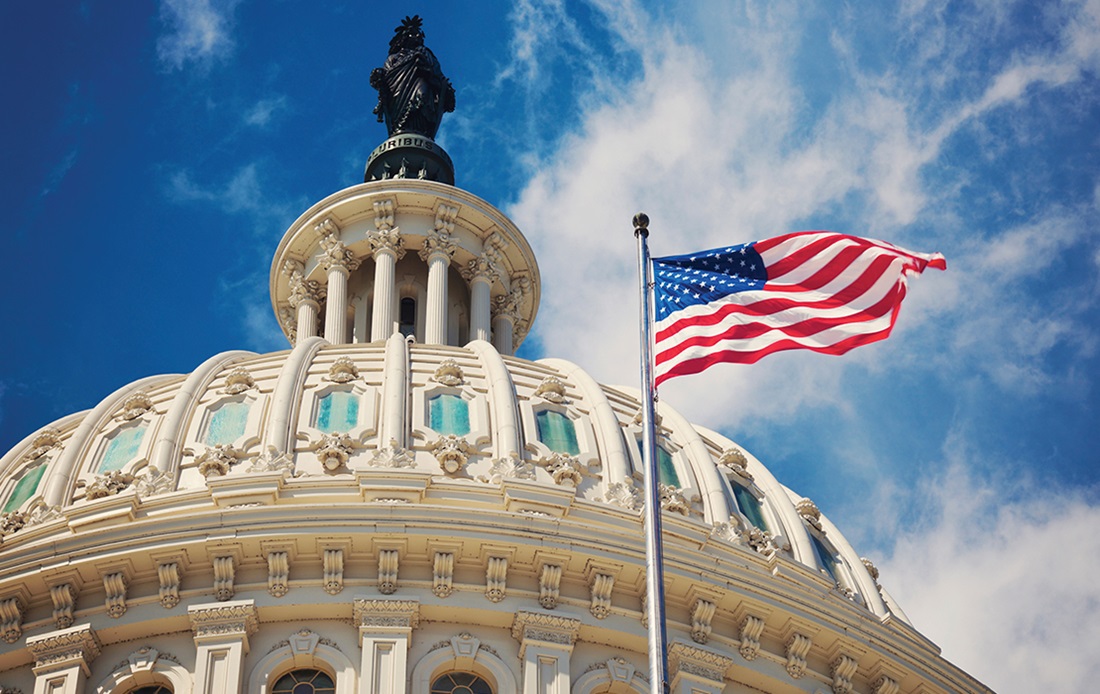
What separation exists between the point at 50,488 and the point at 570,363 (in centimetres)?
1412

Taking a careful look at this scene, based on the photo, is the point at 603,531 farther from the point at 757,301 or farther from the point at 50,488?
the point at 50,488

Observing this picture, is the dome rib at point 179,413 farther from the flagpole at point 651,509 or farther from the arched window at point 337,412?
the flagpole at point 651,509

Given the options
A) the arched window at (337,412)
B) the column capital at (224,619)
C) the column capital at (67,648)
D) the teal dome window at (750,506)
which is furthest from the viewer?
the teal dome window at (750,506)

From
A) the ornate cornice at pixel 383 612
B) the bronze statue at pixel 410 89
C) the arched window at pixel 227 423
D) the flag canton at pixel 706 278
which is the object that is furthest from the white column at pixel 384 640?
the bronze statue at pixel 410 89

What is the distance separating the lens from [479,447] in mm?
46406

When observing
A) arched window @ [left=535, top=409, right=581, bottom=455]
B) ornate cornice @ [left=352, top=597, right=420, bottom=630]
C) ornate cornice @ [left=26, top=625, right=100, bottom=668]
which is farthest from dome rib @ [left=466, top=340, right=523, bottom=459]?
ornate cornice @ [left=26, top=625, right=100, bottom=668]

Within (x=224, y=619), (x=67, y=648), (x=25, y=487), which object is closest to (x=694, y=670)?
(x=224, y=619)

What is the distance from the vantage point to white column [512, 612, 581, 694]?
40219mm

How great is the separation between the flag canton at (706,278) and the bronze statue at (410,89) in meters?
35.1

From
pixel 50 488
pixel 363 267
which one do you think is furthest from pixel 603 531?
pixel 363 267

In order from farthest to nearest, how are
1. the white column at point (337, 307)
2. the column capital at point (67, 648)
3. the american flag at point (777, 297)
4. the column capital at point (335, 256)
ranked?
the column capital at point (335, 256) → the white column at point (337, 307) → the column capital at point (67, 648) → the american flag at point (777, 297)

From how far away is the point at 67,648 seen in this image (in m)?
40.4

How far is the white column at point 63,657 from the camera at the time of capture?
40219 mm

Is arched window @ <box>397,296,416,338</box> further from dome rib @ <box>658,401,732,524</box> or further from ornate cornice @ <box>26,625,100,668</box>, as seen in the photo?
ornate cornice @ <box>26,625,100,668</box>
